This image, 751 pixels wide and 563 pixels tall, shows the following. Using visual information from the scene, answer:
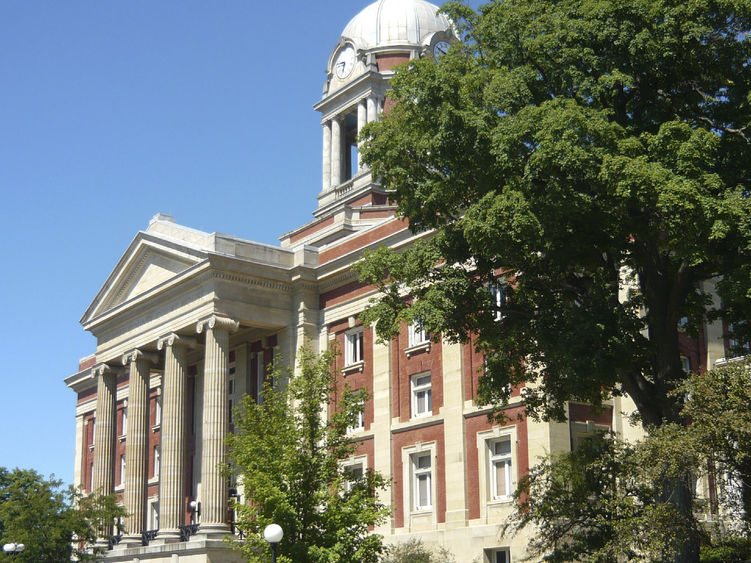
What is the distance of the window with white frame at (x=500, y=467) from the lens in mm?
40375

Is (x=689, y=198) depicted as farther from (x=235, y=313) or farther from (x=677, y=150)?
(x=235, y=313)

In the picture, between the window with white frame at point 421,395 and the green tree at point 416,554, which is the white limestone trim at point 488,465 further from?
the window with white frame at point 421,395

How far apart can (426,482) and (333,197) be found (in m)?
29.9

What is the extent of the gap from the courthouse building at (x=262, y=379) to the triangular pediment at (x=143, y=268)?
9 centimetres

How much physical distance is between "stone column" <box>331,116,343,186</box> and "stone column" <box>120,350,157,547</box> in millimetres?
22162

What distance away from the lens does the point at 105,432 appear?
57656 mm

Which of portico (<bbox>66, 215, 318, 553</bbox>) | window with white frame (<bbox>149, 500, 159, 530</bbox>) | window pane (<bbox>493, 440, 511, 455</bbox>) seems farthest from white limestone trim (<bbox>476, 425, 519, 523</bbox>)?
window with white frame (<bbox>149, 500, 159, 530</bbox>)

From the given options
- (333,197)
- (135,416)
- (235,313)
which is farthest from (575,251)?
(333,197)

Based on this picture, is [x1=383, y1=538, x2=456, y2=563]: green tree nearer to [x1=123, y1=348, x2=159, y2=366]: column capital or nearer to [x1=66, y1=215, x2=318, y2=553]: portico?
[x1=66, y1=215, x2=318, y2=553]: portico

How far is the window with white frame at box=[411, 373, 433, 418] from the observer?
45.0 m

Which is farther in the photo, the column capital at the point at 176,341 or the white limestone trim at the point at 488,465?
the column capital at the point at 176,341

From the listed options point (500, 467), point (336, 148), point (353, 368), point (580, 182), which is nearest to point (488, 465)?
point (500, 467)

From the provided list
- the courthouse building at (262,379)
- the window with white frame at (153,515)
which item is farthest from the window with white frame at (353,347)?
the window with white frame at (153,515)

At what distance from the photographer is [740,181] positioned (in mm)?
26297
